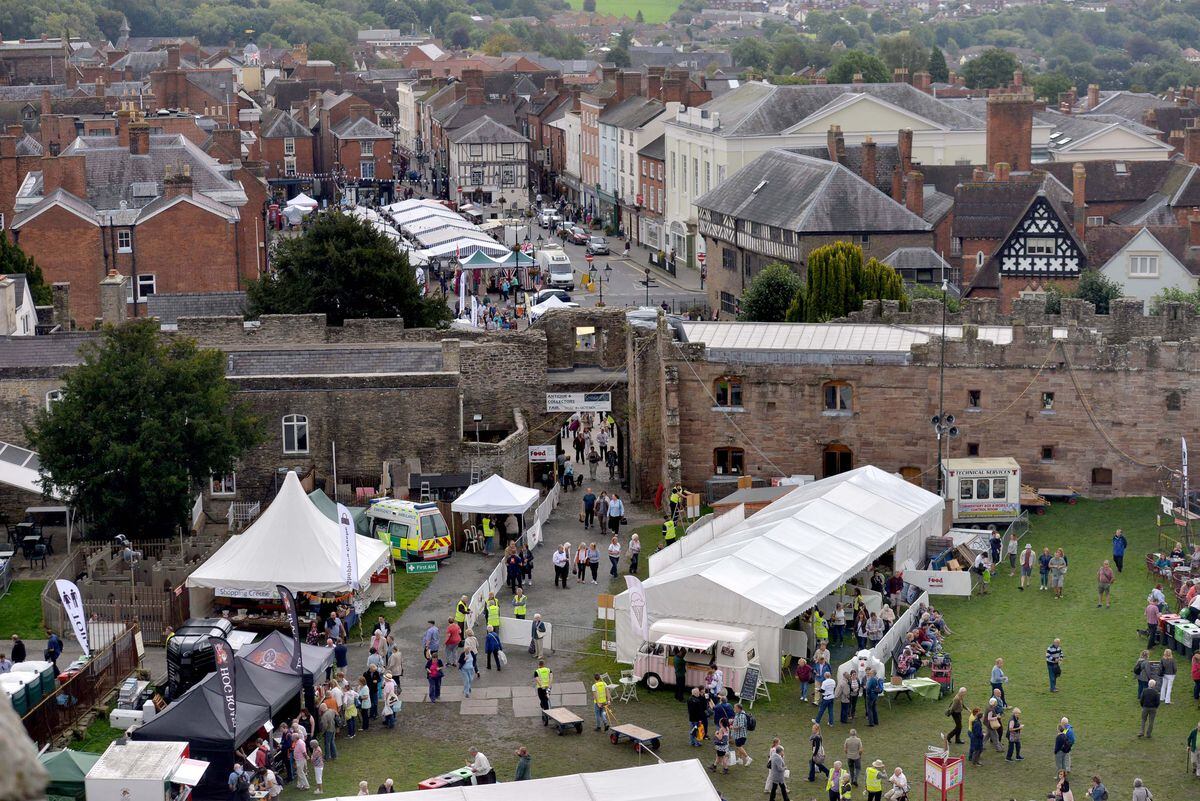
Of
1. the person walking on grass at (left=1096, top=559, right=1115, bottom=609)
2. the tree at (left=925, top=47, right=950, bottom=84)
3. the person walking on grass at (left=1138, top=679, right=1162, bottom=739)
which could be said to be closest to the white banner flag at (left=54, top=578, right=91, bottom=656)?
the person walking on grass at (left=1138, top=679, right=1162, bottom=739)

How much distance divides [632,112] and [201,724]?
7407 cm

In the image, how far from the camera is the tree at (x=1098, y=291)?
5992 cm

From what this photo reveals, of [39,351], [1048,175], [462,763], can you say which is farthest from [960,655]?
[1048,175]

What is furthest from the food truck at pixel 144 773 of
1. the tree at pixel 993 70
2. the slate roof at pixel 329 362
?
the tree at pixel 993 70

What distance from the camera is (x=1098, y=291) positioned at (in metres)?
60.3

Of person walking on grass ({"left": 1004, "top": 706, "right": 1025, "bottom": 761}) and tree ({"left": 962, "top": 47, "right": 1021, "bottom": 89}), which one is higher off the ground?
tree ({"left": 962, "top": 47, "right": 1021, "bottom": 89})

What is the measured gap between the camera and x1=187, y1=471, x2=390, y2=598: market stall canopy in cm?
3259

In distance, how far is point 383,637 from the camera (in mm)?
30641

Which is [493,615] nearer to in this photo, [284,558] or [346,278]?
[284,558]

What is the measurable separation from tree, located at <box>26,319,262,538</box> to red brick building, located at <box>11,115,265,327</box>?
902 inches

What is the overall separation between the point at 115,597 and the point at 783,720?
479 inches

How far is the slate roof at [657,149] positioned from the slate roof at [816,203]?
17.7m

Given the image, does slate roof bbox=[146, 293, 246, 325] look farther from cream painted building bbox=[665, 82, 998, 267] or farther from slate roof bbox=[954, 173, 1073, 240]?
cream painted building bbox=[665, 82, 998, 267]

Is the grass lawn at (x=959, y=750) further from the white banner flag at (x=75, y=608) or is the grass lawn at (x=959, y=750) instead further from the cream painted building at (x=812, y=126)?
the cream painted building at (x=812, y=126)
